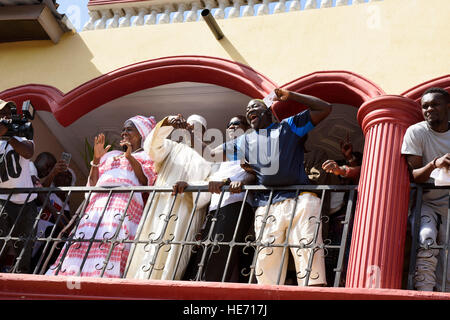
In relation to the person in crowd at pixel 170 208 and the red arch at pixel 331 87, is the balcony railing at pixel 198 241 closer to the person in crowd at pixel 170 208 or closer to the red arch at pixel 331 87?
the person in crowd at pixel 170 208

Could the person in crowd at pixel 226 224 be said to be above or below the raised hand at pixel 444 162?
below

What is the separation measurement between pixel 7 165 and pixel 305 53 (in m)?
3.23

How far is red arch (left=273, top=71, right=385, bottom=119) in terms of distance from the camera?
7582 mm

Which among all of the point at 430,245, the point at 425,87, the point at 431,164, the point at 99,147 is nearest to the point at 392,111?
the point at 425,87

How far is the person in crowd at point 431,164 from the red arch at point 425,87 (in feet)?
1.49

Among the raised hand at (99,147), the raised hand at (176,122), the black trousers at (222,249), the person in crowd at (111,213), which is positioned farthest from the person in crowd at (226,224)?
the raised hand at (99,147)

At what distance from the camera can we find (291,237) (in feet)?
21.6

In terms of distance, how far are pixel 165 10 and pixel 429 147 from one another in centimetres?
404

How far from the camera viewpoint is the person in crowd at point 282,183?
6.43m

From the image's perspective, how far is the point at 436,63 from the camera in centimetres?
748

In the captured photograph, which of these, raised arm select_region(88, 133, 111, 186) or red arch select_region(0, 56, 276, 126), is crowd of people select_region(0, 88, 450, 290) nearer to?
raised arm select_region(88, 133, 111, 186)

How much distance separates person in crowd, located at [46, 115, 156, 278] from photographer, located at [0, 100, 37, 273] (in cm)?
58

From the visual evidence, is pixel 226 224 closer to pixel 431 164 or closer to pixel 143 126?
pixel 143 126
